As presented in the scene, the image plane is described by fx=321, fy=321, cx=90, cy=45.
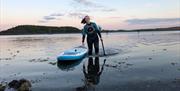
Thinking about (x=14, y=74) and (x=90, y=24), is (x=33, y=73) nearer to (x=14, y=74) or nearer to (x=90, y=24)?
(x=14, y=74)

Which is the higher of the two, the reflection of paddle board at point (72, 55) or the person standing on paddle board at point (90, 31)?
the person standing on paddle board at point (90, 31)

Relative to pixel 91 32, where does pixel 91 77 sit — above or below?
below

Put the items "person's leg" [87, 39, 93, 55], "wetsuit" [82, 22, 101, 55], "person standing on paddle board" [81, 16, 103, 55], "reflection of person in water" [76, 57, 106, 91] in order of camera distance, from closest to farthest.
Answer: "reflection of person in water" [76, 57, 106, 91] → "person standing on paddle board" [81, 16, 103, 55] → "wetsuit" [82, 22, 101, 55] → "person's leg" [87, 39, 93, 55]

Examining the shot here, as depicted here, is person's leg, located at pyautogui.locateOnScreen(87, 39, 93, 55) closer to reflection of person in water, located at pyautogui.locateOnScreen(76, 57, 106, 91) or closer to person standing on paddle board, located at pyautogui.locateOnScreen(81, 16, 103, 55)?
person standing on paddle board, located at pyautogui.locateOnScreen(81, 16, 103, 55)

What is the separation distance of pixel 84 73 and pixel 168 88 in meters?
5.17

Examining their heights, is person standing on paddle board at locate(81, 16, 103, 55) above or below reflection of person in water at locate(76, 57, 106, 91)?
above

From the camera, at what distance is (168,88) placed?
11.0 meters

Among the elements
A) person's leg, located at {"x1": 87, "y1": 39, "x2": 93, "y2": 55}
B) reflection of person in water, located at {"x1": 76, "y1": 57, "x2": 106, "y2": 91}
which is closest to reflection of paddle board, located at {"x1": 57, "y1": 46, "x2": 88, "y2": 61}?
person's leg, located at {"x1": 87, "y1": 39, "x2": 93, "y2": 55}

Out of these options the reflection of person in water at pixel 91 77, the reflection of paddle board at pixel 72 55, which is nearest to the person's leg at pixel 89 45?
the reflection of paddle board at pixel 72 55

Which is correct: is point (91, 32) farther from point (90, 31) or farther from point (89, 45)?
point (89, 45)

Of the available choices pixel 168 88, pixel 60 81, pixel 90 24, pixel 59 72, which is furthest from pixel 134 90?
pixel 90 24

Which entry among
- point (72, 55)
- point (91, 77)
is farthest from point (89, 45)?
point (91, 77)

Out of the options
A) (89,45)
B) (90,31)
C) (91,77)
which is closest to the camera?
(91,77)

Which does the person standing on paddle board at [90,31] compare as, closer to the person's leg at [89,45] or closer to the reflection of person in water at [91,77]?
the person's leg at [89,45]
